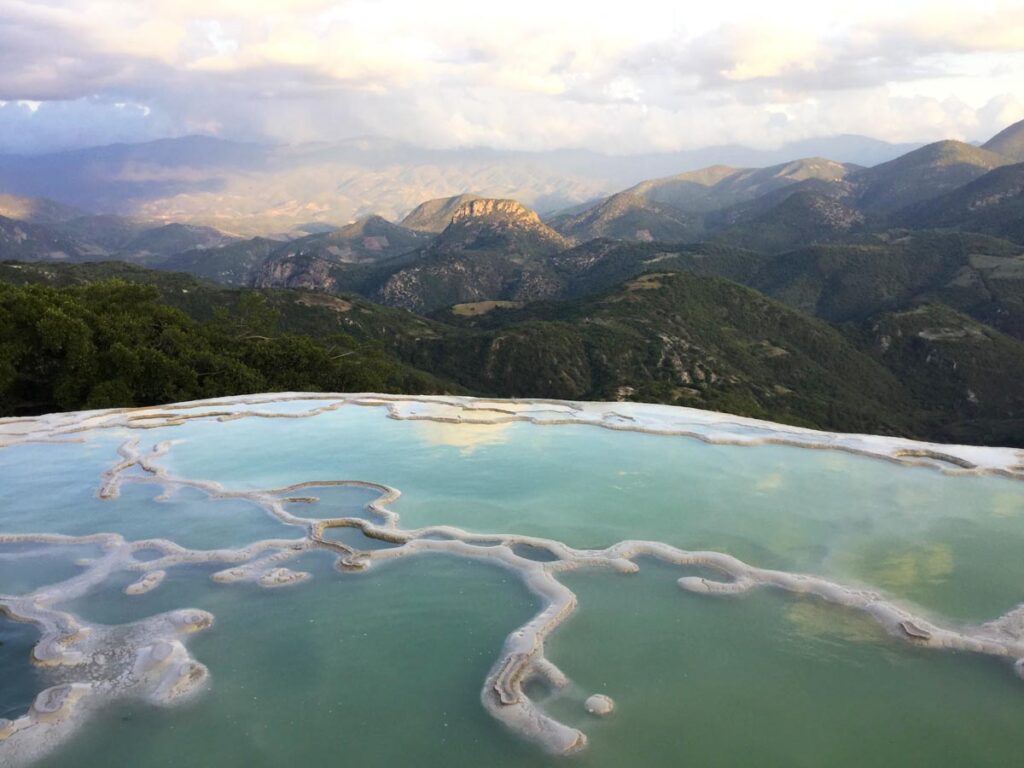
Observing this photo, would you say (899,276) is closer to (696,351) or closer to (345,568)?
(696,351)

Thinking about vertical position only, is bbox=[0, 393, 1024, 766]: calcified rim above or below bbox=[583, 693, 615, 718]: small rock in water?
below

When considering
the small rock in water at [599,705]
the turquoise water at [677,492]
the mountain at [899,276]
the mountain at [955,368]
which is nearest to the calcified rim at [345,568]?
the small rock in water at [599,705]

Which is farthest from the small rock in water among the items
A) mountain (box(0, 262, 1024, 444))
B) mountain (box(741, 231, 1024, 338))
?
mountain (box(741, 231, 1024, 338))

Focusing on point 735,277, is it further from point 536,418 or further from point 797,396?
point 536,418

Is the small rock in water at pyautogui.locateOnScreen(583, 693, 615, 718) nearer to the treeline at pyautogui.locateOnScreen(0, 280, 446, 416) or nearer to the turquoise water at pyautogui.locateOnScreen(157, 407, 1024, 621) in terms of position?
the turquoise water at pyautogui.locateOnScreen(157, 407, 1024, 621)

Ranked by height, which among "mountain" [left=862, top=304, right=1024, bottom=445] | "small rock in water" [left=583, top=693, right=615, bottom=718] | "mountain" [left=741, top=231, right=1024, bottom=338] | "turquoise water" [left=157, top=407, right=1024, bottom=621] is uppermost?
"small rock in water" [left=583, top=693, right=615, bottom=718]

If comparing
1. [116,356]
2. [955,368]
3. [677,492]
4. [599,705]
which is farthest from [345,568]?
[955,368]
